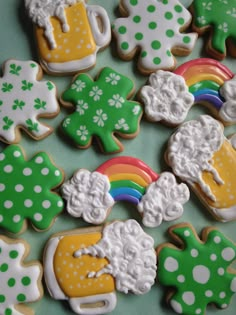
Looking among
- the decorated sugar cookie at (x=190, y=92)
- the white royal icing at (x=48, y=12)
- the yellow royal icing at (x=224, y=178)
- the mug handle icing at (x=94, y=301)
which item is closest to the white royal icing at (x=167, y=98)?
the decorated sugar cookie at (x=190, y=92)

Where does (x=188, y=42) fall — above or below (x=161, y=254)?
above

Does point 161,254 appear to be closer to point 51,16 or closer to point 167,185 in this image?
point 167,185

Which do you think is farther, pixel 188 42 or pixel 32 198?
pixel 188 42

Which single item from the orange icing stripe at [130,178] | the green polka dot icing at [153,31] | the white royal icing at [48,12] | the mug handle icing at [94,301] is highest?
the white royal icing at [48,12]

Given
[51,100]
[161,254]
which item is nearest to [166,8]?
[51,100]

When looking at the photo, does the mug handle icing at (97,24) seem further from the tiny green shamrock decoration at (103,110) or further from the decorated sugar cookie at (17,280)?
the decorated sugar cookie at (17,280)

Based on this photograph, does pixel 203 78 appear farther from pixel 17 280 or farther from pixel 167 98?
pixel 17 280
